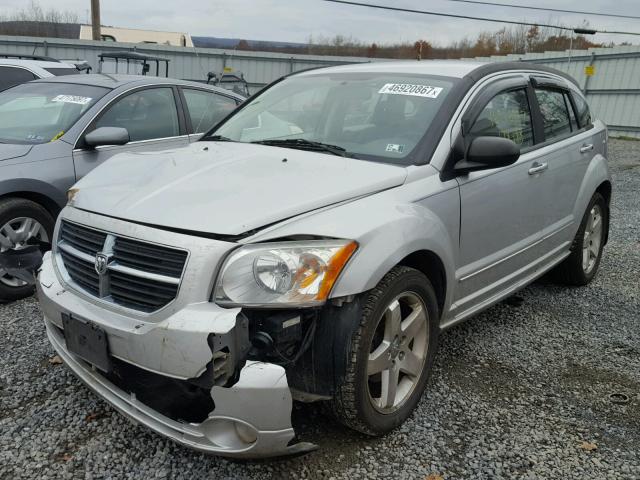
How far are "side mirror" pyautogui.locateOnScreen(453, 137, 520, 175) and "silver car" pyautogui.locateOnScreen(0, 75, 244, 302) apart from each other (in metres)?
2.67

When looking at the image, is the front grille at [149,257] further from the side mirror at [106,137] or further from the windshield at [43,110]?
the windshield at [43,110]

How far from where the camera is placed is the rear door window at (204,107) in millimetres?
5645

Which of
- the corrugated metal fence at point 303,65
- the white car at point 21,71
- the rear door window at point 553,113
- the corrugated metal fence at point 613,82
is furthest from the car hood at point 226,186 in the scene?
the corrugated metal fence at point 613,82

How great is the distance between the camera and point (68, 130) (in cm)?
463

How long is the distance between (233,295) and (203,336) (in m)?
0.20

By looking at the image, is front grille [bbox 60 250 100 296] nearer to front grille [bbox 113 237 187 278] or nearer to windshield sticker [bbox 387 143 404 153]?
front grille [bbox 113 237 187 278]

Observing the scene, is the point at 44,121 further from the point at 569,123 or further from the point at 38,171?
the point at 569,123

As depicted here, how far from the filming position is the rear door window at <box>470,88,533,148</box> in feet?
11.1

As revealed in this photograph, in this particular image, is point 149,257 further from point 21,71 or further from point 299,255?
point 21,71

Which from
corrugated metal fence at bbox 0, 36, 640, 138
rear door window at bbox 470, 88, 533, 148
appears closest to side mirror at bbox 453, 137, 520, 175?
rear door window at bbox 470, 88, 533, 148

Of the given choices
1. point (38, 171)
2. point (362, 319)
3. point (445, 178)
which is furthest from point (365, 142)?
point (38, 171)

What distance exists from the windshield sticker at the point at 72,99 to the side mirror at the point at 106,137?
0.50 m

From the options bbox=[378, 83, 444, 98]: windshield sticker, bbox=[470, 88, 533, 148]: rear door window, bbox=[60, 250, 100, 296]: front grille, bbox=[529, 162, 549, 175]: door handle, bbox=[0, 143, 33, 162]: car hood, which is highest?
A: bbox=[378, 83, 444, 98]: windshield sticker

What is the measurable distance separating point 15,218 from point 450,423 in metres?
3.27
